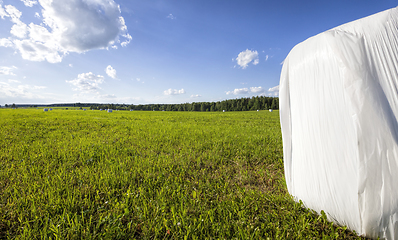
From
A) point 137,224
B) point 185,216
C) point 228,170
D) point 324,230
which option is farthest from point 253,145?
point 137,224

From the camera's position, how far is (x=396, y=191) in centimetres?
117

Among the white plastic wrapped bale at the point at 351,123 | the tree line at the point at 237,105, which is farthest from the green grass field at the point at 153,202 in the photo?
the tree line at the point at 237,105

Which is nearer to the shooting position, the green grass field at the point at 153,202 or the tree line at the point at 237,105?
the green grass field at the point at 153,202

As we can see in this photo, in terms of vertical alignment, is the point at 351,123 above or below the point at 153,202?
above

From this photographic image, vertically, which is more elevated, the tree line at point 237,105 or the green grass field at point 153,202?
the tree line at point 237,105

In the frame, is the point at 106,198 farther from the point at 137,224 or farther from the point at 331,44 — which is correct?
the point at 331,44

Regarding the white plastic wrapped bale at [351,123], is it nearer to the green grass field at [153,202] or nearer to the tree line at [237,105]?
the green grass field at [153,202]

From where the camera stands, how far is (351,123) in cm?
138

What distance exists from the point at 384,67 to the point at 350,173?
40.9 inches

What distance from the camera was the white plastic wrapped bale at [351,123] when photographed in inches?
48.8

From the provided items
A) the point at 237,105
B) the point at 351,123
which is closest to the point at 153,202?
the point at 351,123

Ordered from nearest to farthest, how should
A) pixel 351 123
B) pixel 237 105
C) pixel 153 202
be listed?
pixel 351 123 → pixel 153 202 → pixel 237 105

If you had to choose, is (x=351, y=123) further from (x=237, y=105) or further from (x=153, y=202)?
(x=237, y=105)

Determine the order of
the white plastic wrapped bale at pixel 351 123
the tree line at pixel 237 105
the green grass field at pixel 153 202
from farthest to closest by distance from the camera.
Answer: the tree line at pixel 237 105 → the green grass field at pixel 153 202 → the white plastic wrapped bale at pixel 351 123
